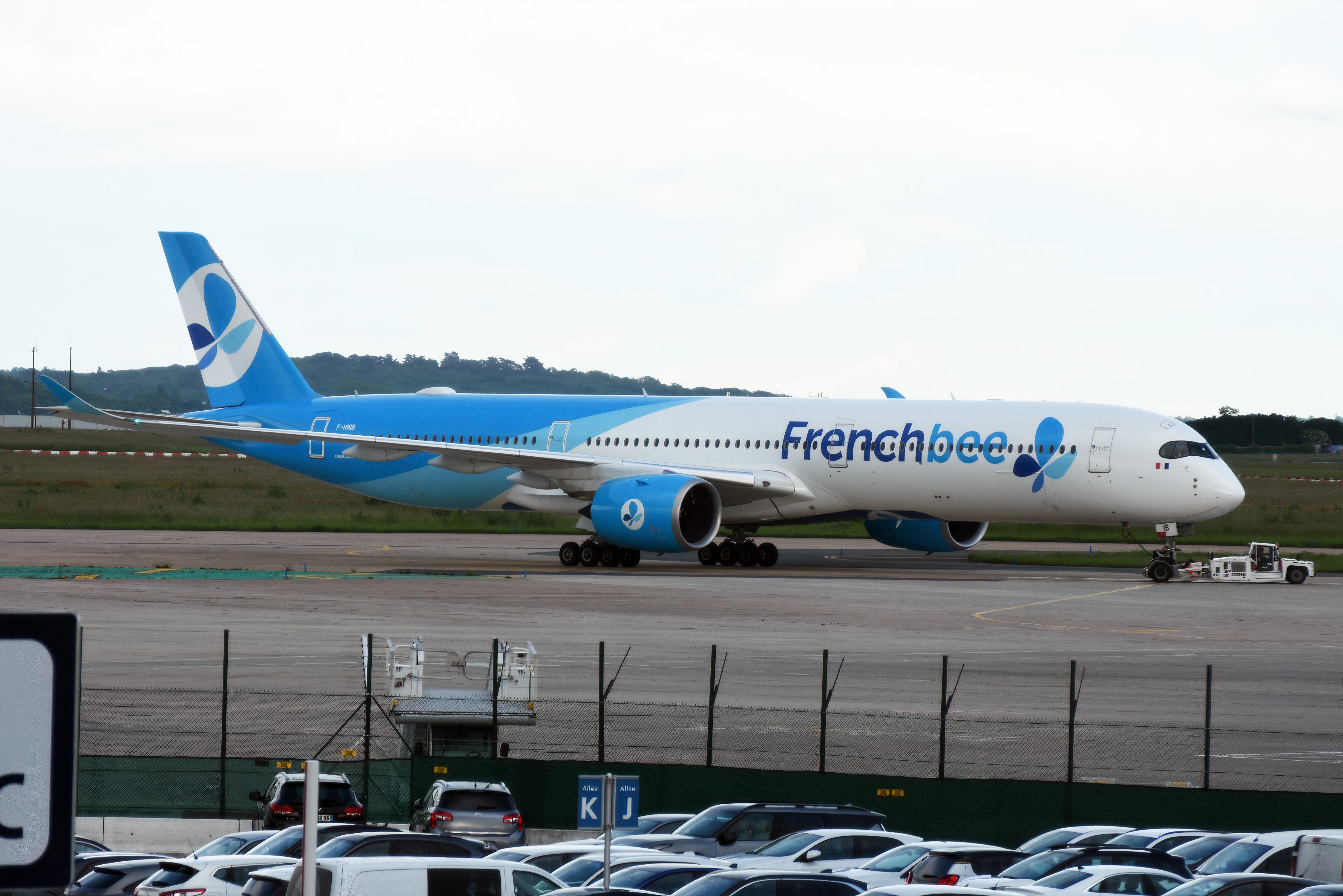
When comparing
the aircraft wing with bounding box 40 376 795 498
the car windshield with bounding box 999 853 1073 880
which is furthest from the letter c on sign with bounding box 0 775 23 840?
the aircraft wing with bounding box 40 376 795 498

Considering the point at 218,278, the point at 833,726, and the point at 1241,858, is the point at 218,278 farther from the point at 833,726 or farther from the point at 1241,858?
the point at 1241,858

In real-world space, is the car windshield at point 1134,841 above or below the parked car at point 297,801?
above

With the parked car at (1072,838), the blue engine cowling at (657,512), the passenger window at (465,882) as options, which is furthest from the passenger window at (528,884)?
the blue engine cowling at (657,512)

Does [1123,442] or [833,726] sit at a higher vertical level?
[1123,442]

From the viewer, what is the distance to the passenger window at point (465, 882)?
38.4ft

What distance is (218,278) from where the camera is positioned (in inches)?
1852

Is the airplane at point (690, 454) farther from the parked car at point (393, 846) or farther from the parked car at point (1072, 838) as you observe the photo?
the parked car at point (393, 846)

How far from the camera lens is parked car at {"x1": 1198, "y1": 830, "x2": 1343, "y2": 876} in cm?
1420

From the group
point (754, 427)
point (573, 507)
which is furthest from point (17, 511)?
point (754, 427)

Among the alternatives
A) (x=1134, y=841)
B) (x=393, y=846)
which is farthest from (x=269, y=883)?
(x=1134, y=841)

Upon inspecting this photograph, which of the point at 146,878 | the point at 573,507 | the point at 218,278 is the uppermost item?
the point at 218,278

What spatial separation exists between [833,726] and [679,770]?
331cm

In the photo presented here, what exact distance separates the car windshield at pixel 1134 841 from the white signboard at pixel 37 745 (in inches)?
538

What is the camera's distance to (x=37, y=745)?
3.21 meters
